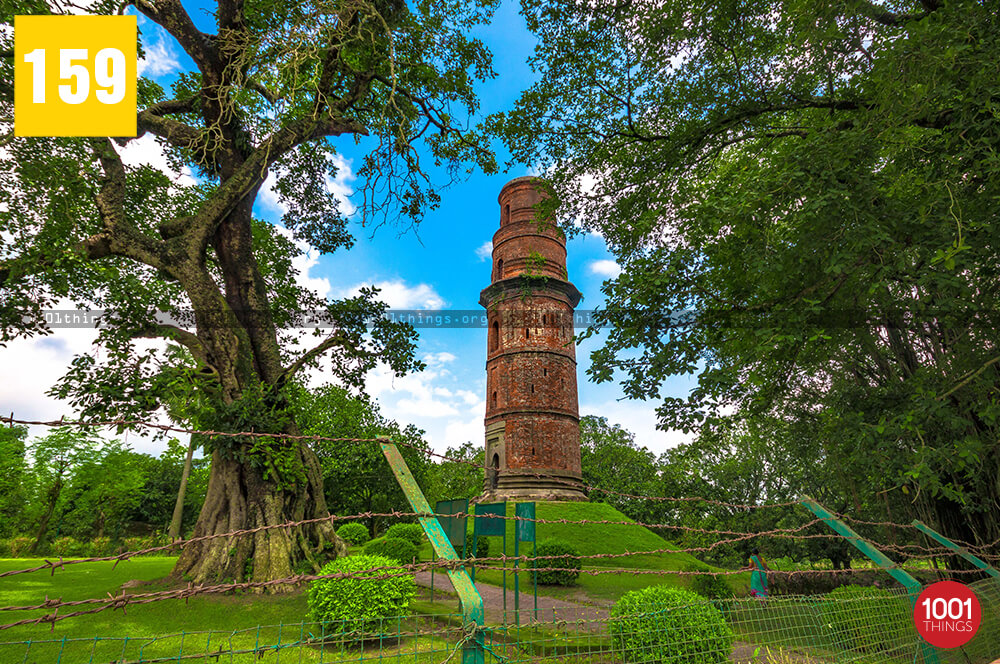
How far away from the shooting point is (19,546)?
31.0 meters

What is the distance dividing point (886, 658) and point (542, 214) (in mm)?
9986

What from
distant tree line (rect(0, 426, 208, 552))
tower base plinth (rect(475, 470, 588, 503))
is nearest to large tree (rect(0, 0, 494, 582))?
tower base plinth (rect(475, 470, 588, 503))

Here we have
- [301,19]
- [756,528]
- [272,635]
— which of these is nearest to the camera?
[272,635]

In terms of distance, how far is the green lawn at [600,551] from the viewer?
15289 mm

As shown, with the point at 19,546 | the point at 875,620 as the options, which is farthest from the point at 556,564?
the point at 19,546

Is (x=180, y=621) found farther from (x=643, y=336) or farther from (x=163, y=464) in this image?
(x=163, y=464)

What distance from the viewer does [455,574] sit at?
323cm

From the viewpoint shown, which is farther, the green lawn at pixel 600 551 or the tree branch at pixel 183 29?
the green lawn at pixel 600 551

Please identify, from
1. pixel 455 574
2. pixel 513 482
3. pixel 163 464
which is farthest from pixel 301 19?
pixel 163 464

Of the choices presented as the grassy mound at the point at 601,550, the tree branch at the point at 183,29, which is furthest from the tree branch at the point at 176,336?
the grassy mound at the point at 601,550

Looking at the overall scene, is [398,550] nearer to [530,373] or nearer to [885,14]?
[530,373]

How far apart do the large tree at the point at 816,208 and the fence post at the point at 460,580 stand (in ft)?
16.7

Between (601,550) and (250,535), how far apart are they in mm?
13719

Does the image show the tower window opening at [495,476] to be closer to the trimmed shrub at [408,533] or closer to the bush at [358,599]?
the trimmed shrub at [408,533]
